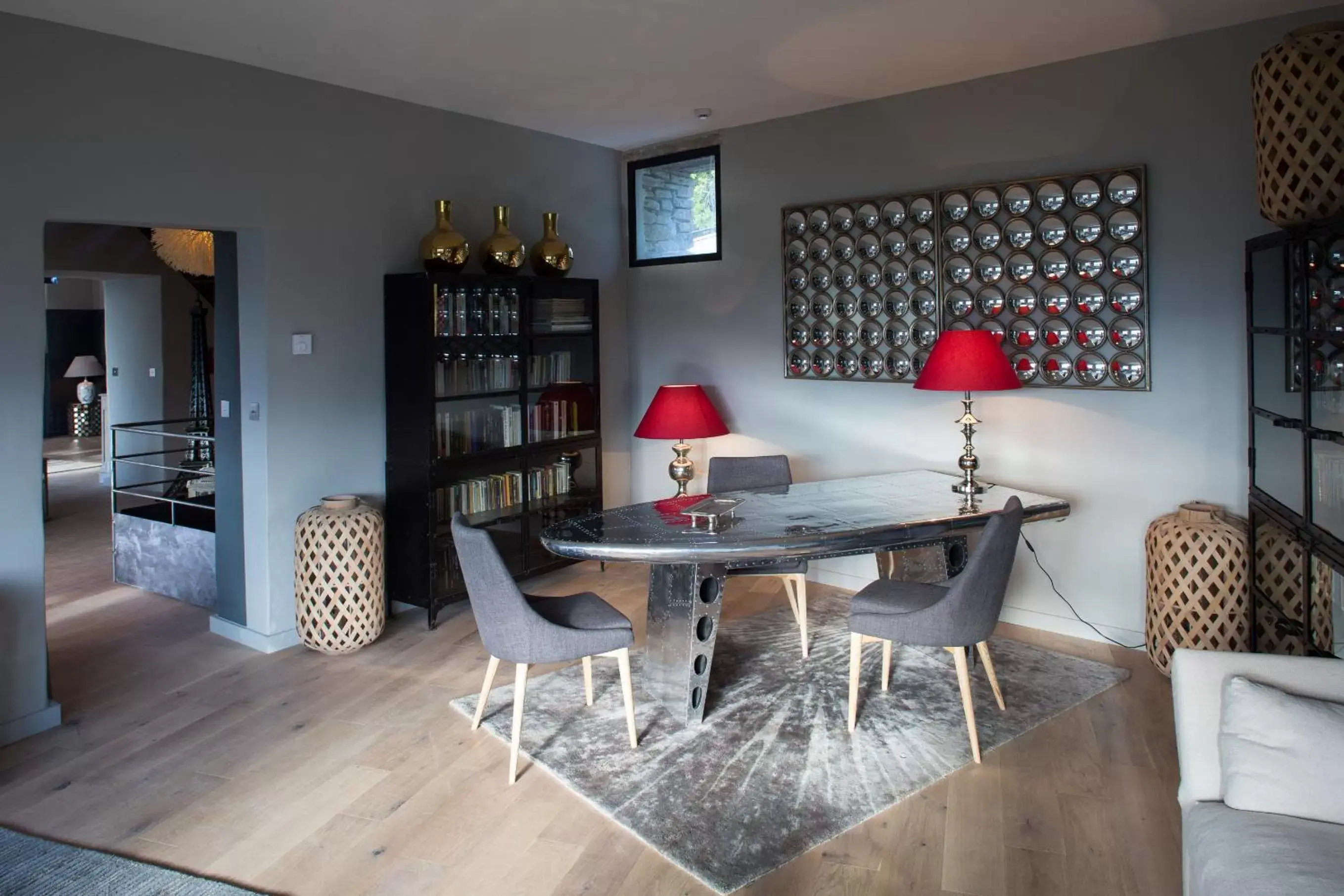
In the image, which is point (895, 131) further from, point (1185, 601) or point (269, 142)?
point (269, 142)

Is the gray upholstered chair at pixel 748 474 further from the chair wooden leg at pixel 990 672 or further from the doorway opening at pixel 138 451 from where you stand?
the doorway opening at pixel 138 451

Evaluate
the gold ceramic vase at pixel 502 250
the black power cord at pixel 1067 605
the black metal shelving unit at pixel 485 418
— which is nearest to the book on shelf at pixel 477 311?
the black metal shelving unit at pixel 485 418

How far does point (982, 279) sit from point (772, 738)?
2470mm

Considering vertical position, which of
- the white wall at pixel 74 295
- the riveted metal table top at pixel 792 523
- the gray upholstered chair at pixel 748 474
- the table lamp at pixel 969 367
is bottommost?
the riveted metal table top at pixel 792 523

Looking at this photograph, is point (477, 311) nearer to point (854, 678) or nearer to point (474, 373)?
point (474, 373)

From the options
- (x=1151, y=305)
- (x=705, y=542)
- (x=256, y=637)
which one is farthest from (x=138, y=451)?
(x=1151, y=305)

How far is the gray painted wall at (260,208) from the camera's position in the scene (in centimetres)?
349

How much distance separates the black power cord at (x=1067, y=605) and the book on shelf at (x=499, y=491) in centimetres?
251

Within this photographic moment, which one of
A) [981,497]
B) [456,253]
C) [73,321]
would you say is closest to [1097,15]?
[981,497]

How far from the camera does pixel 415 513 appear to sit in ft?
15.5

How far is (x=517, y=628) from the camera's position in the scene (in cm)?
305

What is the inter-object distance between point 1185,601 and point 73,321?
1399cm

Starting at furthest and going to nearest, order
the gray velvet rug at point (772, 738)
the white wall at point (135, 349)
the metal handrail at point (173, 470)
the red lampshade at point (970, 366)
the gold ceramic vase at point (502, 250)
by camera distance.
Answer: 1. the white wall at point (135, 349)
2. the metal handrail at point (173, 470)
3. the gold ceramic vase at point (502, 250)
4. the red lampshade at point (970, 366)
5. the gray velvet rug at point (772, 738)

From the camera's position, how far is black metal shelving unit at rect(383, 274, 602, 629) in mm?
4672
